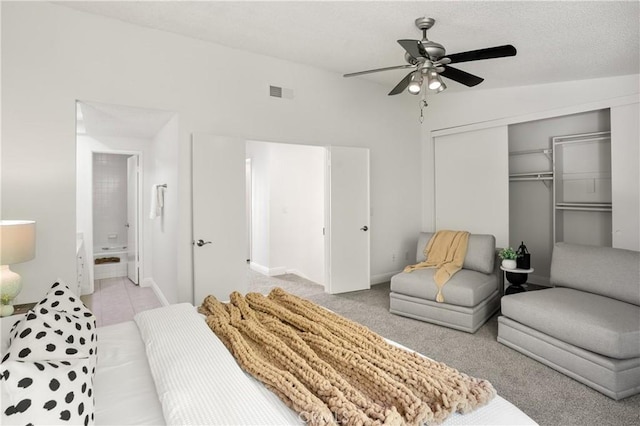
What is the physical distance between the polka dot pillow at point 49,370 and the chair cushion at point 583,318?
293cm

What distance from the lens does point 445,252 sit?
13.9ft

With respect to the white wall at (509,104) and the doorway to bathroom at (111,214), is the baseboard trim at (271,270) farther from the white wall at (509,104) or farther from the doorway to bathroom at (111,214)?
the white wall at (509,104)

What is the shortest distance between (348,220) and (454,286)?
5.87 feet

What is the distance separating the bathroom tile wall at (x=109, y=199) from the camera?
6.30 meters

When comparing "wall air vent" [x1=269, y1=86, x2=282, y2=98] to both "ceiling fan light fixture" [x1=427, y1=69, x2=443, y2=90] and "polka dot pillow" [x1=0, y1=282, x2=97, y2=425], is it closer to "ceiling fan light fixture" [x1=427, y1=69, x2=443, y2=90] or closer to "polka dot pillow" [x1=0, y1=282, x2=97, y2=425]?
"ceiling fan light fixture" [x1=427, y1=69, x2=443, y2=90]

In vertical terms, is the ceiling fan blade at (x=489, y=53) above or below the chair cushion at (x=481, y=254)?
above

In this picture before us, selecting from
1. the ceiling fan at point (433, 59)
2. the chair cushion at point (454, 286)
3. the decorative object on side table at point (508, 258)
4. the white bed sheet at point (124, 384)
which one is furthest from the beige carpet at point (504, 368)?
the ceiling fan at point (433, 59)

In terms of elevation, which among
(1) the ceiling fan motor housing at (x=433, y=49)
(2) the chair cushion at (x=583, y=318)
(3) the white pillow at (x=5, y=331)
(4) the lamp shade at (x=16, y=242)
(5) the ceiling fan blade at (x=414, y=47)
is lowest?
(2) the chair cushion at (x=583, y=318)

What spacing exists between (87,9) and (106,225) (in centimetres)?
430

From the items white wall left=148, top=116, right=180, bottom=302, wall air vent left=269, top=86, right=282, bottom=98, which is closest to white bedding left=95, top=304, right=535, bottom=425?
white wall left=148, top=116, right=180, bottom=302

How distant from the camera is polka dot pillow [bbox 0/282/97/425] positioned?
3.27 feet

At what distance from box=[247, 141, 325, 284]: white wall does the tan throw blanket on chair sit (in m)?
1.73

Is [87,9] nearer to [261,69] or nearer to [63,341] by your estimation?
A: [261,69]

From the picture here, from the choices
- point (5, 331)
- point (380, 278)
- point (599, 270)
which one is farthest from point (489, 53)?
point (380, 278)
